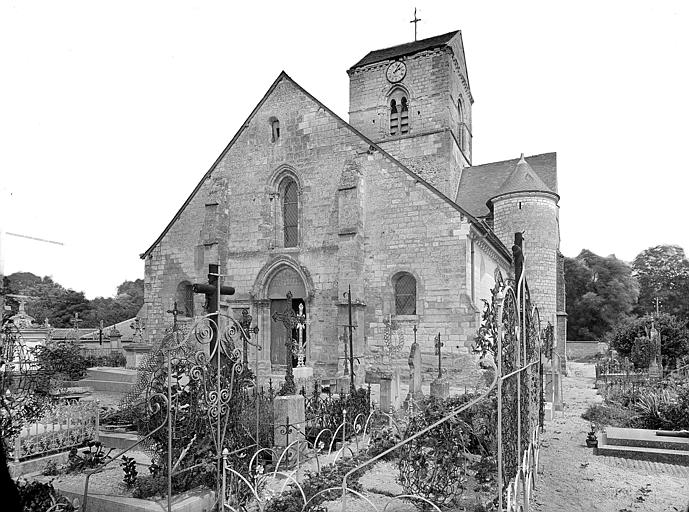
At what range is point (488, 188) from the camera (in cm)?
2594

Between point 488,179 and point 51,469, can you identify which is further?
point 488,179

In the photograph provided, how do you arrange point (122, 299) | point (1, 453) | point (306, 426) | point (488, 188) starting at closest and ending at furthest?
point (1, 453) < point (306, 426) < point (488, 188) < point (122, 299)

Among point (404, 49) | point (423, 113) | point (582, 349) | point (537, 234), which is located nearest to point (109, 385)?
point (537, 234)

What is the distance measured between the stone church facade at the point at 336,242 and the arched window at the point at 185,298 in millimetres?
54

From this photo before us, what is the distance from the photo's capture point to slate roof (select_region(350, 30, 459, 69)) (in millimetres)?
26391

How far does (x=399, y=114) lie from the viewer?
2670 centimetres

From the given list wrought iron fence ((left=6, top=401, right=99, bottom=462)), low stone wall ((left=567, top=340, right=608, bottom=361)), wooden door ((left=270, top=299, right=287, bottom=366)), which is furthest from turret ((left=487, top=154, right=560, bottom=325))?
low stone wall ((left=567, top=340, right=608, bottom=361))

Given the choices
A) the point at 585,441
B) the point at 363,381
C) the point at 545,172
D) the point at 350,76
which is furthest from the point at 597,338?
the point at 585,441

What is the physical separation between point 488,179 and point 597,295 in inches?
1017

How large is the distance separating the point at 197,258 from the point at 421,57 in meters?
15.6

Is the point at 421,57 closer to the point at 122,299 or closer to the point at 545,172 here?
the point at 545,172

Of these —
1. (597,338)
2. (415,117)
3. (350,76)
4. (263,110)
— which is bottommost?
(597,338)

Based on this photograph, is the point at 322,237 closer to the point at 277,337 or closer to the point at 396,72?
the point at 277,337

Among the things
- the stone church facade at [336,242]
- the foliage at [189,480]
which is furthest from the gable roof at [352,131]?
the foliage at [189,480]
